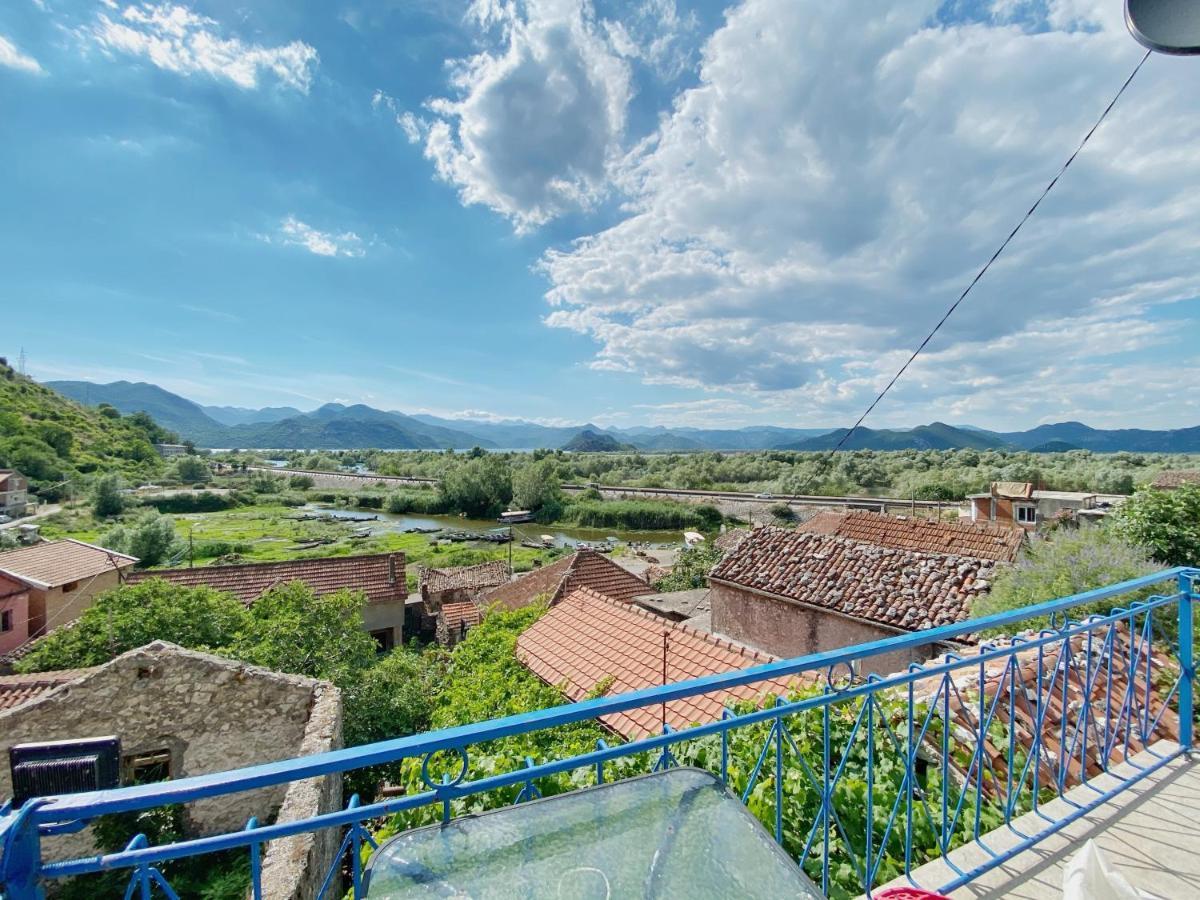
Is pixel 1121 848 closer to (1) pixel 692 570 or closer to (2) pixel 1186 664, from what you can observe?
(2) pixel 1186 664

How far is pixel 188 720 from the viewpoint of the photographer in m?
7.36

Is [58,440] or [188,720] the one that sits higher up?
[58,440]

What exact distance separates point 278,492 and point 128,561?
68937 millimetres

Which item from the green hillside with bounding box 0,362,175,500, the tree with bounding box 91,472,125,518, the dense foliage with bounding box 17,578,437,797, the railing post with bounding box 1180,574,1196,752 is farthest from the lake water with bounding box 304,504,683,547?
the railing post with bounding box 1180,574,1196,752

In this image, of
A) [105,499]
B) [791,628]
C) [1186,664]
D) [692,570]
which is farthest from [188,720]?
[105,499]

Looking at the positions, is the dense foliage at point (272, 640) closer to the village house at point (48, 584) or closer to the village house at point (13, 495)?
the village house at point (48, 584)

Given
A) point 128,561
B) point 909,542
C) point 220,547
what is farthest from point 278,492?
point 909,542

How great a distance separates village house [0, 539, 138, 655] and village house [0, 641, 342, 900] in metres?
12.0

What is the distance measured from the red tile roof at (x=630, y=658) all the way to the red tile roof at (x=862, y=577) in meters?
2.55

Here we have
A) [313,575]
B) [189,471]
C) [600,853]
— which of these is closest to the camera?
[600,853]

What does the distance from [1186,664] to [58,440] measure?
Answer: 328ft

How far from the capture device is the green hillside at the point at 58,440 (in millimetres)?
60812

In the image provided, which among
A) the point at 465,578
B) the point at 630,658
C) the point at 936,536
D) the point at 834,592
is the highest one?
the point at 936,536

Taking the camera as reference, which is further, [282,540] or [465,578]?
[282,540]
